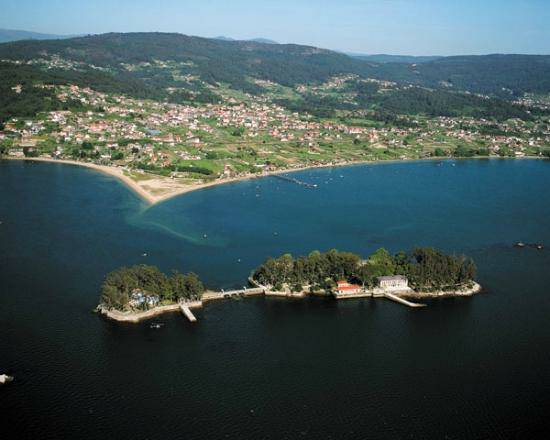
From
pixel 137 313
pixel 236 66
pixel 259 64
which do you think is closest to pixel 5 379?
pixel 137 313

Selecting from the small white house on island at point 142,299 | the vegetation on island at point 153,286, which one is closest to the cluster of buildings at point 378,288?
the vegetation on island at point 153,286

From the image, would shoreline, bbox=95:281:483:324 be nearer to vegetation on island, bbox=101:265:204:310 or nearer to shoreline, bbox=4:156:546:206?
vegetation on island, bbox=101:265:204:310

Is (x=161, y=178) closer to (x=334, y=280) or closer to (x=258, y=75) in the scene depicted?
(x=334, y=280)

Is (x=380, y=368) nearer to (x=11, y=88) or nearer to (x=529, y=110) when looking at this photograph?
(x=11, y=88)

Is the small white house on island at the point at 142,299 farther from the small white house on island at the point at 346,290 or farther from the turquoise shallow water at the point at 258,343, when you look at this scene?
the small white house on island at the point at 346,290

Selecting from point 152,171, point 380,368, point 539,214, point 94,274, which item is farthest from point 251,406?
point 152,171

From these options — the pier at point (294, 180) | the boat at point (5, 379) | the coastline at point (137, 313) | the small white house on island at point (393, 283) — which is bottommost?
the boat at point (5, 379)

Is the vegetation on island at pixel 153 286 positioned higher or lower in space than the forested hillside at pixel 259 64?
lower

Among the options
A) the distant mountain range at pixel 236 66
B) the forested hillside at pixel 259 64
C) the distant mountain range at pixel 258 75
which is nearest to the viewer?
the distant mountain range at pixel 258 75
